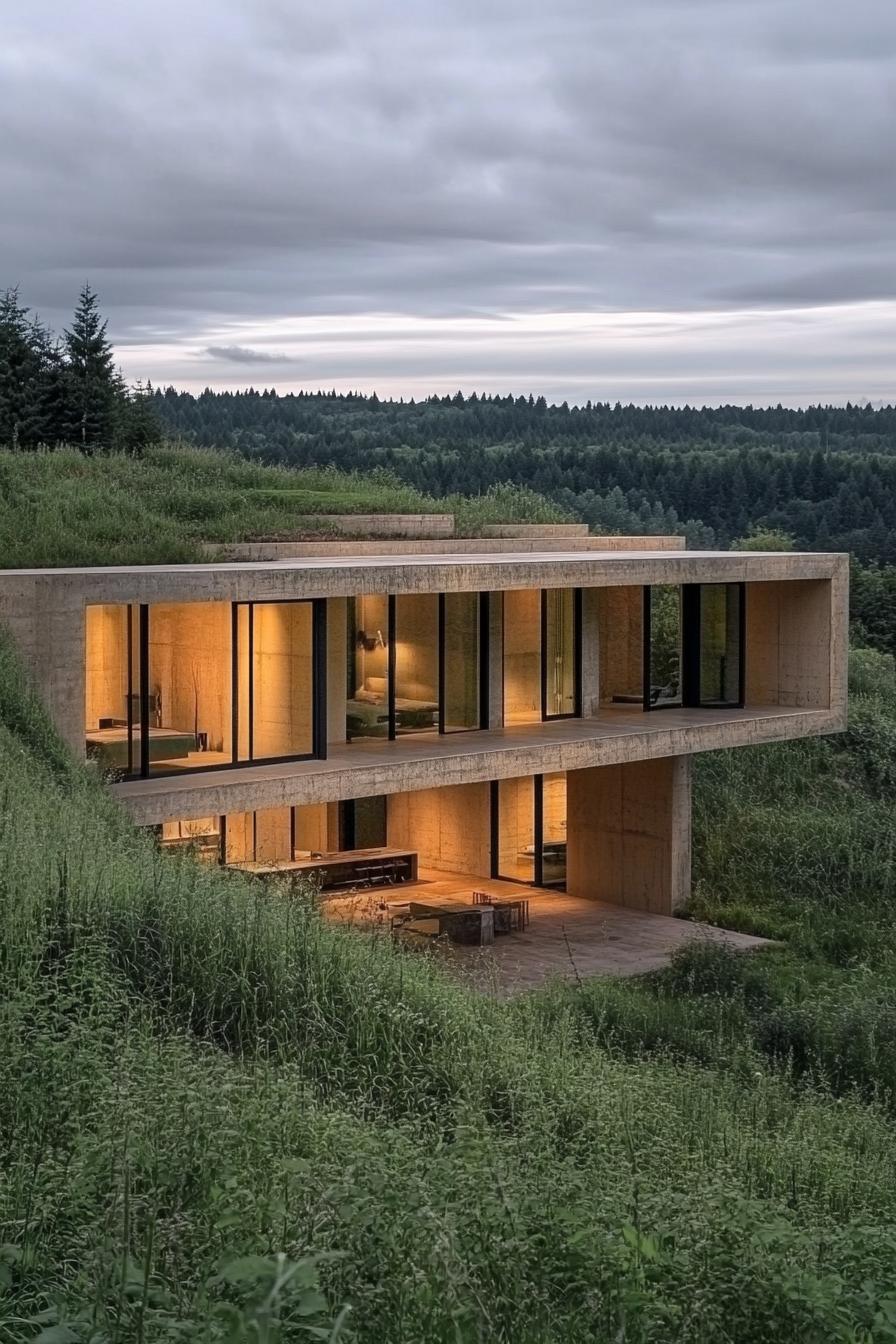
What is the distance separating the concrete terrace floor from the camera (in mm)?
17188

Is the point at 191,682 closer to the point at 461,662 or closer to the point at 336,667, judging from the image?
the point at 336,667

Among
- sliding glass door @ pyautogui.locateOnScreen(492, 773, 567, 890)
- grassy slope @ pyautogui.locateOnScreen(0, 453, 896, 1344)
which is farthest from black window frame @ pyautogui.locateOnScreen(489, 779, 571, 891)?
grassy slope @ pyautogui.locateOnScreen(0, 453, 896, 1344)

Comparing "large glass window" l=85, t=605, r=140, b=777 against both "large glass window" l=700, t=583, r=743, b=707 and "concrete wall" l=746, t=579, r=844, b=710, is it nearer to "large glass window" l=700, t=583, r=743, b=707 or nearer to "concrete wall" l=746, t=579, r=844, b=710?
"large glass window" l=700, t=583, r=743, b=707

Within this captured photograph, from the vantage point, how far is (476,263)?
39.8 metres

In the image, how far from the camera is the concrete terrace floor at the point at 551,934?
1719 cm

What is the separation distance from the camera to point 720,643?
74.8ft

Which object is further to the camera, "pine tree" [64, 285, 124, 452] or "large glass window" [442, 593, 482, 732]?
"pine tree" [64, 285, 124, 452]

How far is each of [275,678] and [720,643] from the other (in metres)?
8.45

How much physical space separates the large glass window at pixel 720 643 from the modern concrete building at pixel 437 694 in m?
0.03

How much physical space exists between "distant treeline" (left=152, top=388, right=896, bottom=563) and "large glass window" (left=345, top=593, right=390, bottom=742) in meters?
36.6

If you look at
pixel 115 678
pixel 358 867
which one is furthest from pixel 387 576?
pixel 358 867

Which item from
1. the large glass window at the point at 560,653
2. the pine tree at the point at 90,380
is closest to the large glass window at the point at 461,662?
the large glass window at the point at 560,653

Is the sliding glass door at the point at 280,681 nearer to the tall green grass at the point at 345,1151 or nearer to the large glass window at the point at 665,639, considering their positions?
the tall green grass at the point at 345,1151

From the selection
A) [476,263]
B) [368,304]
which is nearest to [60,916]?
[476,263]
